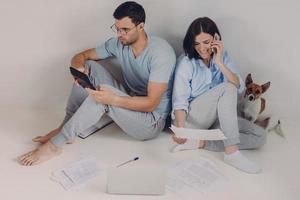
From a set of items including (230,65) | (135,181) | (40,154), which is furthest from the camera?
(230,65)

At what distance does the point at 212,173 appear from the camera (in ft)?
7.20

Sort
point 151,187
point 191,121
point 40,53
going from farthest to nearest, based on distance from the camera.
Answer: point 40,53 → point 191,121 → point 151,187

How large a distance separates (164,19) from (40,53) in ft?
2.57

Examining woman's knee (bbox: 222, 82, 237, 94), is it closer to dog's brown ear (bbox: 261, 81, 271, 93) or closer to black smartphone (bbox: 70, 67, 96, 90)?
dog's brown ear (bbox: 261, 81, 271, 93)

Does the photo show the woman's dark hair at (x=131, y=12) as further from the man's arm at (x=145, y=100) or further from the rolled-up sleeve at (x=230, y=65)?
the rolled-up sleeve at (x=230, y=65)

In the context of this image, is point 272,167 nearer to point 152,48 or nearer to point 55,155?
point 152,48

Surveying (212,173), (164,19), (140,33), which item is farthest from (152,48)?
(212,173)

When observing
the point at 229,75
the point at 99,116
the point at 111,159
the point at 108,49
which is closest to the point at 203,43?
the point at 229,75

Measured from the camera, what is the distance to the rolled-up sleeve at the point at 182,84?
7.61 feet

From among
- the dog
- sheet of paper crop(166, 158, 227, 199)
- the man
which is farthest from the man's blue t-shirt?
the dog

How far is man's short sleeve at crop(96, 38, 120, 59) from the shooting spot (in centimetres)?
241

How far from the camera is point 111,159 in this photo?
2287mm

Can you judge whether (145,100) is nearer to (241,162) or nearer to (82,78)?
(82,78)

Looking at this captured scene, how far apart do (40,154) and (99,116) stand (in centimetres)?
37
